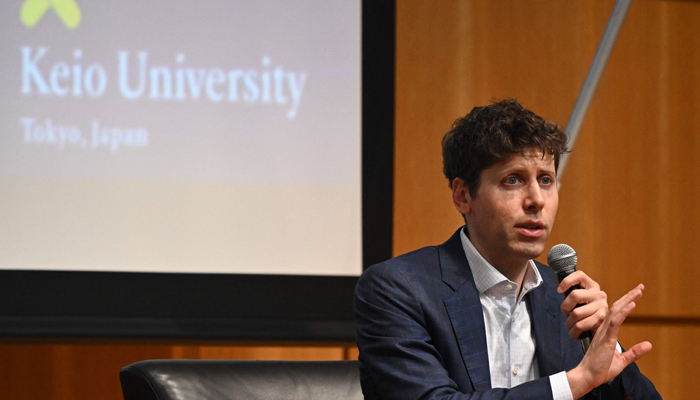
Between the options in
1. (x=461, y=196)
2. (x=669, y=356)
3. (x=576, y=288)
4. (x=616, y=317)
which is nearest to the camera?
(x=616, y=317)

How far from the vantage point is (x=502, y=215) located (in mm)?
1435

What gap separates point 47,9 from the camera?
2.48 m

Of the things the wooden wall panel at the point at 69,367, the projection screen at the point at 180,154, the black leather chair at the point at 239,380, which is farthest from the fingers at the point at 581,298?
the wooden wall panel at the point at 69,367

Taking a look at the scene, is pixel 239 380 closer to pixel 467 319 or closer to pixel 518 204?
pixel 467 319

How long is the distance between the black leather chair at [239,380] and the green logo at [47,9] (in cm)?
154

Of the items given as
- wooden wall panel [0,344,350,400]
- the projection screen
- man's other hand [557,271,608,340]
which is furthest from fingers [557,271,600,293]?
wooden wall panel [0,344,350,400]

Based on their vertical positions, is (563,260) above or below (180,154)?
below

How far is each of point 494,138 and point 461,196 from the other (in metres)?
0.16

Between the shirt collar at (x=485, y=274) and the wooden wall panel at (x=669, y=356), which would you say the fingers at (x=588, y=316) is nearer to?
the shirt collar at (x=485, y=274)

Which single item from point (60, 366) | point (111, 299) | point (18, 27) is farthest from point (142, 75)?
point (60, 366)

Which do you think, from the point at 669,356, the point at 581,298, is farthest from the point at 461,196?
the point at 669,356

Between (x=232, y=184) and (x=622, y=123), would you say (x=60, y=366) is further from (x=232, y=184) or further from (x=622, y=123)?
(x=622, y=123)

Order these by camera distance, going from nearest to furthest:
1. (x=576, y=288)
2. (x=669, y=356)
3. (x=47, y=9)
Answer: (x=576, y=288) → (x=47, y=9) → (x=669, y=356)

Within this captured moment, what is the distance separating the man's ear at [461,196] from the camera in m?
1.54
